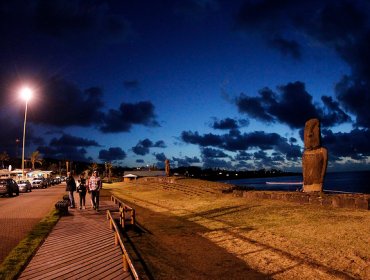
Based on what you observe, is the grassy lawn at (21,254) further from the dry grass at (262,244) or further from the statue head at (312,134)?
the statue head at (312,134)

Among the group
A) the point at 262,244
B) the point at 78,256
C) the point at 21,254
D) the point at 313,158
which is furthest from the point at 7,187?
the point at 262,244

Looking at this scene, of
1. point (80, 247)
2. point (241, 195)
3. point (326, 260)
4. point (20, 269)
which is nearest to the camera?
point (20, 269)

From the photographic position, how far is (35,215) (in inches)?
749

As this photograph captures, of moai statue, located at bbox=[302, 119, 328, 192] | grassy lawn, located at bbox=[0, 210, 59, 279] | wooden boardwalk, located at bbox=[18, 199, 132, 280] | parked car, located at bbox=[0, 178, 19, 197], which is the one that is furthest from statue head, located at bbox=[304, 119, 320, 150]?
parked car, located at bbox=[0, 178, 19, 197]

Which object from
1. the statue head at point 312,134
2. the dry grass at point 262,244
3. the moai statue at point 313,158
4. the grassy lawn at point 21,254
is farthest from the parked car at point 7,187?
the statue head at point 312,134

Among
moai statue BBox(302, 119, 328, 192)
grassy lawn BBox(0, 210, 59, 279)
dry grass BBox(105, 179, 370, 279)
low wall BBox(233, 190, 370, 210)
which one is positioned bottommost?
dry grass BBox(105, 179, 370, 279)

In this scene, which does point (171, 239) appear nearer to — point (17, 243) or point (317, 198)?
point (17, 243)

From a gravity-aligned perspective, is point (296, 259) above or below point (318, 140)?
below

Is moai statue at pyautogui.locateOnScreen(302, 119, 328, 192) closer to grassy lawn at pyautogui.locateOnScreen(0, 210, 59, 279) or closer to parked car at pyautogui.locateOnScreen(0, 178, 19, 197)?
grassy lawn at pyautogui.locateOnScreen(0, 210, 59, 279)

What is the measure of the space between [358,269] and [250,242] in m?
3.96

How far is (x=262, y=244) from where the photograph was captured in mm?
11500

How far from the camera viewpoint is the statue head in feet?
63.9

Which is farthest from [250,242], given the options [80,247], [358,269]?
[80,247]

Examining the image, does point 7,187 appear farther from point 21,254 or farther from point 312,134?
point 21,254
